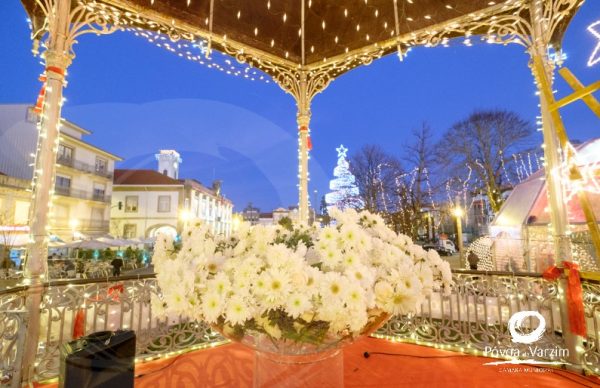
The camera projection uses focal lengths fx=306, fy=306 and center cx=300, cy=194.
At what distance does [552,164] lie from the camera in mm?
3631

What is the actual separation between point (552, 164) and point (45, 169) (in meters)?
5.75

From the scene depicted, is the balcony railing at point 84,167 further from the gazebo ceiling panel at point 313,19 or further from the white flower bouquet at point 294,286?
the white flower bouquet at point 294,286

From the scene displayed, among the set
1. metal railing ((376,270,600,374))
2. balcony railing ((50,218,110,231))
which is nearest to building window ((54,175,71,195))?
balcony railing ((50,218,110,231))

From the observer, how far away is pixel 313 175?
146875mm

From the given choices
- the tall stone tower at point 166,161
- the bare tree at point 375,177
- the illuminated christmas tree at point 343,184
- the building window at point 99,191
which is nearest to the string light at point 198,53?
the bare tree at point 375,177

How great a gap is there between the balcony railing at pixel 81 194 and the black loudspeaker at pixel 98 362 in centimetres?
2588

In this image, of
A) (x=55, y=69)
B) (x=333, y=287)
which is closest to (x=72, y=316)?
(x=55, y=69)

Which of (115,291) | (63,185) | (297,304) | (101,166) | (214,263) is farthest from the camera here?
(101,166)

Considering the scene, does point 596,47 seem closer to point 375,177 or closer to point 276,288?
point 276,288

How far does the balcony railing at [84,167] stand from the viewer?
23.6 metres

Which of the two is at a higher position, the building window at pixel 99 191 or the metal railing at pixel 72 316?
the building window at pixel 99 191

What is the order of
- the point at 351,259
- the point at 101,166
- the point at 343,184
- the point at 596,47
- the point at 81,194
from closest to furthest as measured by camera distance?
the point at 351,259
the point at 596,47
the point at 343,184
the point at 81,194
the point at 101,166

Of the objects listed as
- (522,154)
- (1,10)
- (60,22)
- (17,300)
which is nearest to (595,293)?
(17,300)

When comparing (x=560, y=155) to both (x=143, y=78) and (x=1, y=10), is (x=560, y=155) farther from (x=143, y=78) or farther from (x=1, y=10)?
(x=143, y=78)
